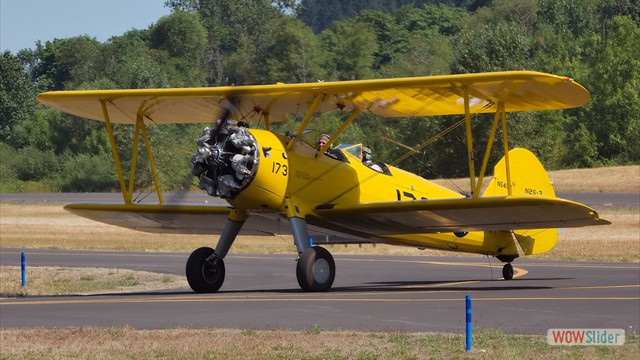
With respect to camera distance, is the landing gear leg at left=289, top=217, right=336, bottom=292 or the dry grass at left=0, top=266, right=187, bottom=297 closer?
the landing gear leg at left=289, top=217, right=336, bottom=292

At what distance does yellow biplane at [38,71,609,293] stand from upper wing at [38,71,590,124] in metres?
0.03

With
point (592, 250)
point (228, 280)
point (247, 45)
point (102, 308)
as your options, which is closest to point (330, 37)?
point (247, 45)

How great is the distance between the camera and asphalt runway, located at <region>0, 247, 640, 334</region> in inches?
554

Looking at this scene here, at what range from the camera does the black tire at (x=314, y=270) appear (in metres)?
17.2

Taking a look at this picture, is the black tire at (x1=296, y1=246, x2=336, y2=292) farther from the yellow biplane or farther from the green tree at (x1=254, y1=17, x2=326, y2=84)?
the green tree at (x1=254, y1=17, x2=326, y2=84)

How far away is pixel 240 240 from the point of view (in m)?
38.5

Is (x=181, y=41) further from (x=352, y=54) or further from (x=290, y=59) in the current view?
(x=290, y=59)

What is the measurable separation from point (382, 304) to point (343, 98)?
4207mm

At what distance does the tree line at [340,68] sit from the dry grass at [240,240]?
326 cm

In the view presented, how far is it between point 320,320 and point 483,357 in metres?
3.52

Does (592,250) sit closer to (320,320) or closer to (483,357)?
(320,320)

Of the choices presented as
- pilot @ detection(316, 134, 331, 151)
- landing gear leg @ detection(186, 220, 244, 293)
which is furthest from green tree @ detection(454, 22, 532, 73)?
landing gear leg @ detection(186, 220, 244, 293)

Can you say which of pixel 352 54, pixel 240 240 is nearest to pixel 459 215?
pixel 240 240

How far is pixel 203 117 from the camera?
21469mm
